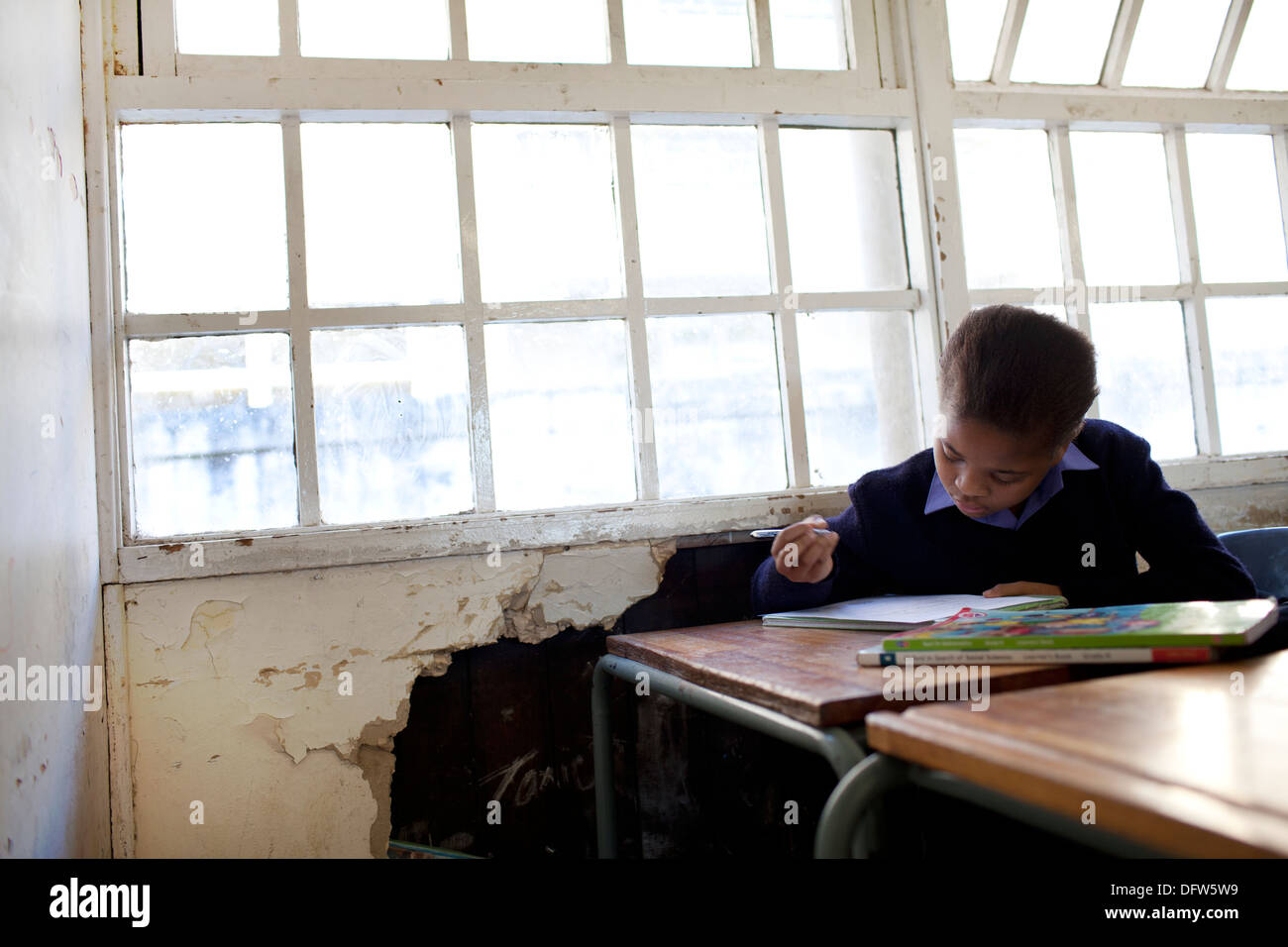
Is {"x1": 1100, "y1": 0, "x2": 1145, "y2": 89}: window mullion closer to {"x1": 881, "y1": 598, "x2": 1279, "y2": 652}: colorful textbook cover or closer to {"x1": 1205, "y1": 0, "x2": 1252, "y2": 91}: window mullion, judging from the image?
{"x1": 1205, "y1": 0, "x2": 1252, "y2": 91}: window mullion

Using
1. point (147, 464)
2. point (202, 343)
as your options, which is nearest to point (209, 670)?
point (147, 464)

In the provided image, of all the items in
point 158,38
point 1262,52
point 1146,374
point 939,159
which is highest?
point 1262,52

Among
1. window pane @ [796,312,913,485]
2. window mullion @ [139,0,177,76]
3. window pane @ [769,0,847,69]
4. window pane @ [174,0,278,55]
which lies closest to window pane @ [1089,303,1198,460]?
window pane @ [796,312,913,485]

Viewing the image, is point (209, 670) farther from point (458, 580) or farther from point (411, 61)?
point (411, 61)

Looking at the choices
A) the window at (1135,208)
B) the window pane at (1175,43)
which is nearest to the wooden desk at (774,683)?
the window at (1135,208)

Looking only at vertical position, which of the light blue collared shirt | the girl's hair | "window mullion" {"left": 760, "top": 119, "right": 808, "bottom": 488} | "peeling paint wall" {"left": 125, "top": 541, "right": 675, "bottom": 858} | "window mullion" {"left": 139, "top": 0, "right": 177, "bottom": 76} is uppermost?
"window mullion" {"left": 139, "top": 0, "right": 177, "bottom": 76}

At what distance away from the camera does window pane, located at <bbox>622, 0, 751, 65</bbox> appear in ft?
6.45

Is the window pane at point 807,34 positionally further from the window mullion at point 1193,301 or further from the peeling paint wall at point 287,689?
the peeling paint wall at point 287,689

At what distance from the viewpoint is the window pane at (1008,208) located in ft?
6.98

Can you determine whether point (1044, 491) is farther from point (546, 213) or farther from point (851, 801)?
point (546, 213)

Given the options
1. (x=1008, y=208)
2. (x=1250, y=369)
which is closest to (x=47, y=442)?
(x=1008, y=208)

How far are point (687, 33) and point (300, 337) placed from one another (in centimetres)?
114

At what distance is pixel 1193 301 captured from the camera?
221cm

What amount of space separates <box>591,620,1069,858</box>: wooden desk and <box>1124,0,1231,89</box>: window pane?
6.17 feet
